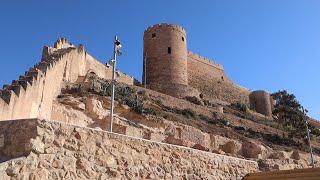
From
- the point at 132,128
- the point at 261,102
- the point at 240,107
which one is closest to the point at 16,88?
the point at 132,128

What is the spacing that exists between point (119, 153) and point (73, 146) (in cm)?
87

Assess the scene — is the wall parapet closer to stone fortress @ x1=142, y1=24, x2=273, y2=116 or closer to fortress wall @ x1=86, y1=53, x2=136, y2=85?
stone fortress @ x1=142, y1=24, x2=273, y2=116

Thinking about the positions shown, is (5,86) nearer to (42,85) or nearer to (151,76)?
(42,85)

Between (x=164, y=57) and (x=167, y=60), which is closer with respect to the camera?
(x=167, y=60)

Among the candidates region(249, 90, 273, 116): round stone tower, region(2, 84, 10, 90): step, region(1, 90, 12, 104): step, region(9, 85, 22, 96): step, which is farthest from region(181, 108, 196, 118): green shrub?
region(249, 90, 273, 116): round stone tower

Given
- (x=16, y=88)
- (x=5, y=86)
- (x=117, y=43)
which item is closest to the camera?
(x=16, y=88)

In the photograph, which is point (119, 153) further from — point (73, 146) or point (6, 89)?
point (6, 89)

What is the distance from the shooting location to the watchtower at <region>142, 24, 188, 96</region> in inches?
1208

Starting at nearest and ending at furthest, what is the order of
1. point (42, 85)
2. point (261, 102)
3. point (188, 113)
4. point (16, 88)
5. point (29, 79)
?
1. point (16, 88)
2. point (29, 79)
3. point (42, 85)
4. point (188, 113)
5. point (261, 102)

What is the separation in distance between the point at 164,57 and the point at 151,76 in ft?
6.56

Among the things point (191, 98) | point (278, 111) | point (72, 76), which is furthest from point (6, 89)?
point (278, 111)

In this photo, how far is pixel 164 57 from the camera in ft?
103

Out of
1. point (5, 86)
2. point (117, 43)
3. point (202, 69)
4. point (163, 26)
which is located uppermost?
point (163, 26)

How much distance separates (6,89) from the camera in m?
9.44
